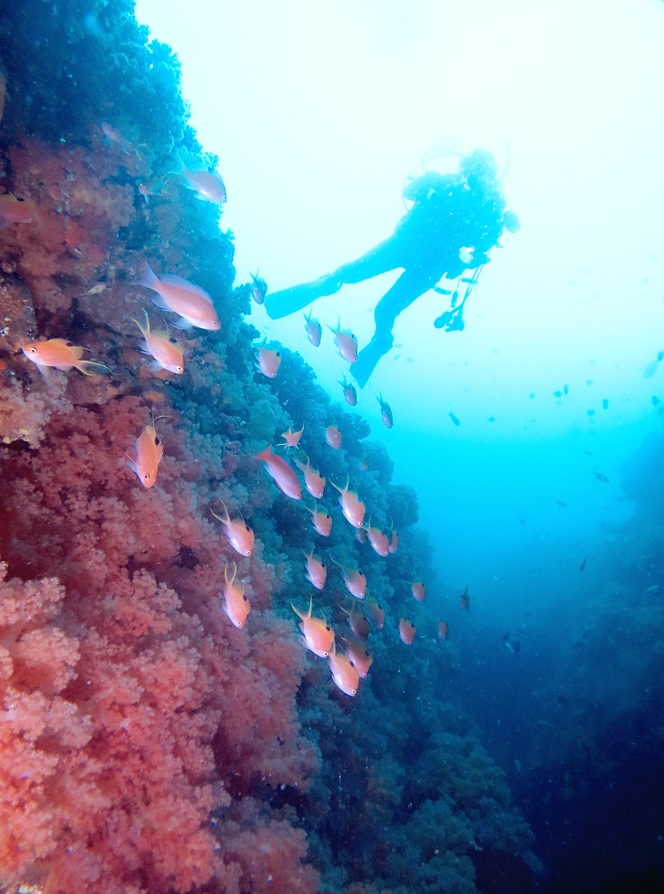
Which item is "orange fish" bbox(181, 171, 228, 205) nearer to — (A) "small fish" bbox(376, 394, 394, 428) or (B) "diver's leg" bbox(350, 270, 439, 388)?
(A) "small fish" bbox(376, 394, 394, 428)

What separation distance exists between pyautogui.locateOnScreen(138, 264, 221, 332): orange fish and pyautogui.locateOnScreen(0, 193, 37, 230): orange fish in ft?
4.55

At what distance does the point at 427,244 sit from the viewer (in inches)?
460

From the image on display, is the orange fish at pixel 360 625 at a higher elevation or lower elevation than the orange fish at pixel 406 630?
higher

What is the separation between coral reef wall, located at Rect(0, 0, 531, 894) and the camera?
2.56 meters

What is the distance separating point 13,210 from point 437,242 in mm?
10644

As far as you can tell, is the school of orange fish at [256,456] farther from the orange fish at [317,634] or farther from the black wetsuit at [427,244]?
the black wetsuit at [427,244]

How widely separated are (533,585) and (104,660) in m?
29.8

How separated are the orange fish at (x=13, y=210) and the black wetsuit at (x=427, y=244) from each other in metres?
9.68

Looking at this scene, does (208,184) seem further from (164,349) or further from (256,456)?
(256,456)

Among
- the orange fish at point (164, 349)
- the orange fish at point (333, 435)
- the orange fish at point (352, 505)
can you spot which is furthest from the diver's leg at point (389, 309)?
the orange fish at point (164, 349)

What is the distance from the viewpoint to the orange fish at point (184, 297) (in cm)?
282

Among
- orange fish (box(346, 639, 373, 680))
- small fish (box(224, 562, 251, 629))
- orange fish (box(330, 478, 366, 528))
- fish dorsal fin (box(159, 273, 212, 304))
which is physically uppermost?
fish dorsal fin (box(159, 273, 212, 304))

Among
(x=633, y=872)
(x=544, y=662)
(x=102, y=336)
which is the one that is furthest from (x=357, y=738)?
(x=544, y=662)

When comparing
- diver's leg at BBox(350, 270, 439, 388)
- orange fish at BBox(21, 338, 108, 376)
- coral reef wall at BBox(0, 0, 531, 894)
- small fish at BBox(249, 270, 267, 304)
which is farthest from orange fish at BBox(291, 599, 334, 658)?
diver's leg at BBox(350, 270, 439, 388)
